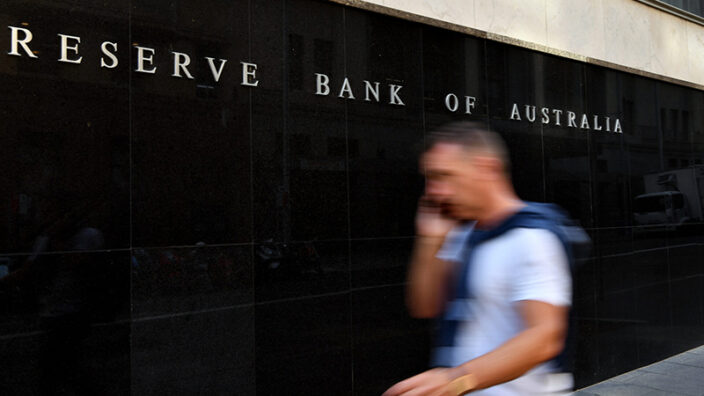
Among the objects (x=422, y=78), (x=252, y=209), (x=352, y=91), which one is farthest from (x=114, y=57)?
(x=422, y=78)

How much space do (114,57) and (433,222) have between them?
3264 mm

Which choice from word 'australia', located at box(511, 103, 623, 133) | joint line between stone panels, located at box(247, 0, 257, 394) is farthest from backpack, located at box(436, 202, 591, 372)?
word 'australia', located at box(511, 103, 623, 133)

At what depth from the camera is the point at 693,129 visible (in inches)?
385

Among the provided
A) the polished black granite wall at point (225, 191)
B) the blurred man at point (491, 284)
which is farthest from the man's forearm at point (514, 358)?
the polished black granite wall at point (225, 191)

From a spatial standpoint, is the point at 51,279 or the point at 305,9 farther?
the point at 305,9

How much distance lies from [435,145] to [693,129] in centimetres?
907

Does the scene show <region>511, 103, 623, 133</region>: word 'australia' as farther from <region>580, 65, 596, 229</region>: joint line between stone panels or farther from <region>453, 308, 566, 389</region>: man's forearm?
<region>453, 308, 566, 389</region>: man's forearm

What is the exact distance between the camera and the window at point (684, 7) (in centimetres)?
919

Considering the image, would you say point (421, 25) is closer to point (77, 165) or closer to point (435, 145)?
point (77, 165)

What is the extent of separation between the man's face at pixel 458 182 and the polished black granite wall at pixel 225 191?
317cm

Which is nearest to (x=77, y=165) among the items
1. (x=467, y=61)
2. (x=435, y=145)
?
(x=435, y=145)

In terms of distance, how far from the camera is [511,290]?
1.92 m

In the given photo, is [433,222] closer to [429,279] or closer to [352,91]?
[429,279]

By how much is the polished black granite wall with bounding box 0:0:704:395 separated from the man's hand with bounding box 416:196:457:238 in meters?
2.92
